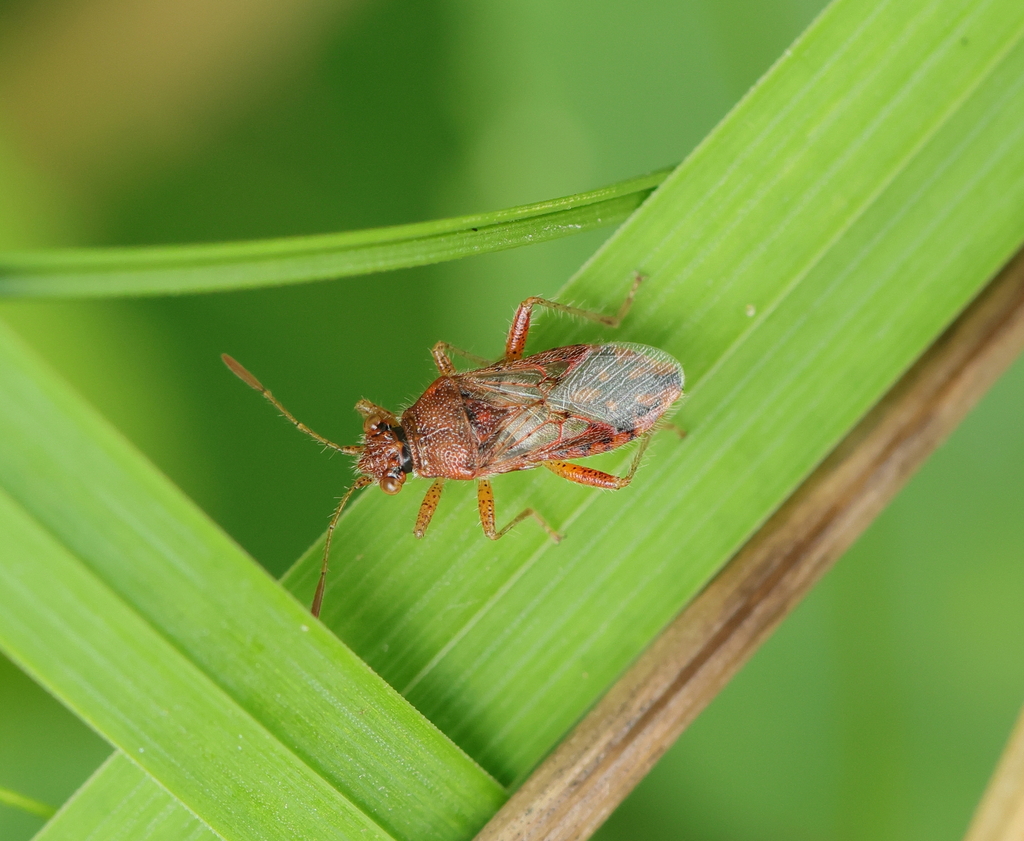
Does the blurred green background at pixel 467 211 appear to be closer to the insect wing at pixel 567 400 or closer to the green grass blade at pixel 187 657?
the insect wing at pixel 567 400

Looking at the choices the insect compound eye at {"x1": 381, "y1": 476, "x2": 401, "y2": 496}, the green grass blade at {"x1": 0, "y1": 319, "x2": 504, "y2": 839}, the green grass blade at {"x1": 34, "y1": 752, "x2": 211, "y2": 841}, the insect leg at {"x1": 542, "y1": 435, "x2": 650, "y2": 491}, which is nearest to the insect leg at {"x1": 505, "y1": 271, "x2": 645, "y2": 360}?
the insect leg at {"x1": 542, "y1": 435, "x2": 650, "y2": 491}

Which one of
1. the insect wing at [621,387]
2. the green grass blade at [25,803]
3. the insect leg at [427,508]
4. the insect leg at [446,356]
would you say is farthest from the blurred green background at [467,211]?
the green grass blade at [25,803]

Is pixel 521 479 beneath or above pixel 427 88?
beneath

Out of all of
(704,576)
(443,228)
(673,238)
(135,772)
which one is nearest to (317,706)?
(135,772)

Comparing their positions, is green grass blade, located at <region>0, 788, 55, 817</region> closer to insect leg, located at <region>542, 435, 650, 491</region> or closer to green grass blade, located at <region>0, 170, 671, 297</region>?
green grass blade, located at <region>0, 170, 671, 297</region>

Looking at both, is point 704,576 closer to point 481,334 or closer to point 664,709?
point 664,709

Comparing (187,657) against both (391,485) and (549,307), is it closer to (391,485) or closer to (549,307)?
(391,485)

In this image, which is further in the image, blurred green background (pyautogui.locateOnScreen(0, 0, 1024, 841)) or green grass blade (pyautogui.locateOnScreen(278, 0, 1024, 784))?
blurred green background (pyautogui.locateOnScreen(0, 0, 1024, 841))
